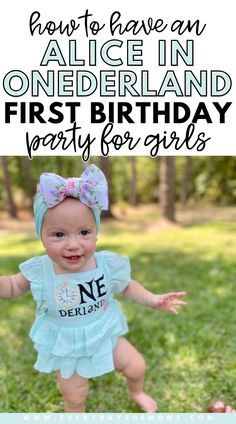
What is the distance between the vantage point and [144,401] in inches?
60.9

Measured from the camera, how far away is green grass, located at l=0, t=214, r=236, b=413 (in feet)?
5.26

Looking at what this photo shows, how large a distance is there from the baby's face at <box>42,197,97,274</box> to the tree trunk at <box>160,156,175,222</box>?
9.74 ft

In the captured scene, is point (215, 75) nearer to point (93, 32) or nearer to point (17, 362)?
point (93, 32)

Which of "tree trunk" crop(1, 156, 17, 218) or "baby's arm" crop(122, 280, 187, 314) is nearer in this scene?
"baby's arm" crop(122, 280, 187, 314)

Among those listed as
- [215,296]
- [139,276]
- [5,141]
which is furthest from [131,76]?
[139,276]

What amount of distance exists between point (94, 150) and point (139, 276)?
157 cm

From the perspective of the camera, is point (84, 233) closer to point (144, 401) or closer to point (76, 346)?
point (76, 346)

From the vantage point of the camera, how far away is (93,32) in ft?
4.48

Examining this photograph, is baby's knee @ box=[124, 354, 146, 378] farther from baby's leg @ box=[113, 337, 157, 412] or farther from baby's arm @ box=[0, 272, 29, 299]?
baby's arm @ box=[0, 272, 29, 299]

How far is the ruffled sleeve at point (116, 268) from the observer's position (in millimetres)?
1391

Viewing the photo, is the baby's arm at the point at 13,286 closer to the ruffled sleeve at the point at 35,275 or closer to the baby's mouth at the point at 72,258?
the ruffled sleeve at the point at 35,275

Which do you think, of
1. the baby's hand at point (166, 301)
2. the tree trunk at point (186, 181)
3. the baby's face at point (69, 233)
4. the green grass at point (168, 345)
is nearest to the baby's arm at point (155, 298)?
the baby's hand at point (166, 301)

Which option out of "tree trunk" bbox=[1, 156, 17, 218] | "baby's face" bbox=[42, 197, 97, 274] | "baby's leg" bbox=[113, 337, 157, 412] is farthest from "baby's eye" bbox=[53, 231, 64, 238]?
"tree trunk" bbox=[1, 156, 17, 218]

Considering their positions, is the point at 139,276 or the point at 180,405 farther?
the point at 139,276
